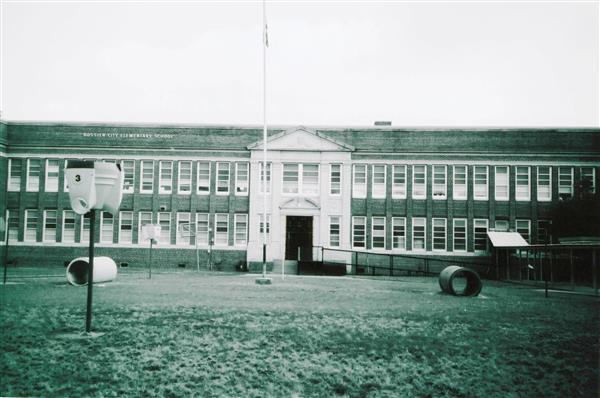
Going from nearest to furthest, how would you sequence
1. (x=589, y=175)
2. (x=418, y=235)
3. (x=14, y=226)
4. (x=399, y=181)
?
(x=589, y=175)
(x=418, y=235)
(x=399, y=181)
(x=14, y=226)

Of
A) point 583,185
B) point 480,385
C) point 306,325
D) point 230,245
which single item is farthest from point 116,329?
point 583,185

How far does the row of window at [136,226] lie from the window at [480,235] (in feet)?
53.1

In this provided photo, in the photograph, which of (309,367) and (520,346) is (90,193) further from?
(520,346)

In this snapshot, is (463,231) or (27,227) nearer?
(463,231)

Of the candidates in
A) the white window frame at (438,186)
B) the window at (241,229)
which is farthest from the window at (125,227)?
the white window frame at (438,186)

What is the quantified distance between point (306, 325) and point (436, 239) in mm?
28474

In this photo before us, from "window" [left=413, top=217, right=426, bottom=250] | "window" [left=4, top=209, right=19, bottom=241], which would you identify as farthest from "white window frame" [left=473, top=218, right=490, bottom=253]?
"window" [left=4, top=209, right=19, bottom=241]

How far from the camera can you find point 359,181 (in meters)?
36.5

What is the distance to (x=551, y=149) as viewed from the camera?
117ft

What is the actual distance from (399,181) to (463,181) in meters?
4.50

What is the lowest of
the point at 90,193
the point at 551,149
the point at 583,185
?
the point at 90,193

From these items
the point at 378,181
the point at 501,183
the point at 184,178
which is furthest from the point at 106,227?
the point at 501,183

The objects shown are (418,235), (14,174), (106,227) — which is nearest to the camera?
(418,235)

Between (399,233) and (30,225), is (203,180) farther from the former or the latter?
(399,233)
